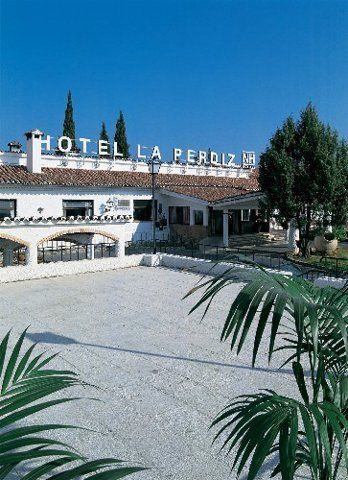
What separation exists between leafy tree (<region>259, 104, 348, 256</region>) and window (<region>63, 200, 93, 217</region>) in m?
11.2

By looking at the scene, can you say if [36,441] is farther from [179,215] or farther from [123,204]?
[179,215]

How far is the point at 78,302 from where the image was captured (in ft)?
39.0

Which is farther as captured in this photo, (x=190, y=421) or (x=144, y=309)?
(x=144, y=309)

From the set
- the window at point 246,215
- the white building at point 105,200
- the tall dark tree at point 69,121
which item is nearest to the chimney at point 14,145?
the white building at point 105,200

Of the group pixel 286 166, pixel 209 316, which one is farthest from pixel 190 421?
pixel 286 166

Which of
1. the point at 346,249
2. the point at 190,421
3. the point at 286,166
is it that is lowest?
the point at 190,421

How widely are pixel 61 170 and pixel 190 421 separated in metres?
24.1

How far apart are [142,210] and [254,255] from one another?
12.1 meters

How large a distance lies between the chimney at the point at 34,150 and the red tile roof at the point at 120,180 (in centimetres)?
41

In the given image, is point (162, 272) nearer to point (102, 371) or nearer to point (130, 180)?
point (102, 371)

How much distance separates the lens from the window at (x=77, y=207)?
25156 mm

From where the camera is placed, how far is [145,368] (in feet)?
23.5

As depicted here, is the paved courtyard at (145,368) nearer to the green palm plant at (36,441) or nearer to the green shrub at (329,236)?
the green palm plant at (36,441)

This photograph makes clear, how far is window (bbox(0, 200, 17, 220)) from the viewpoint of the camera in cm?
2269
